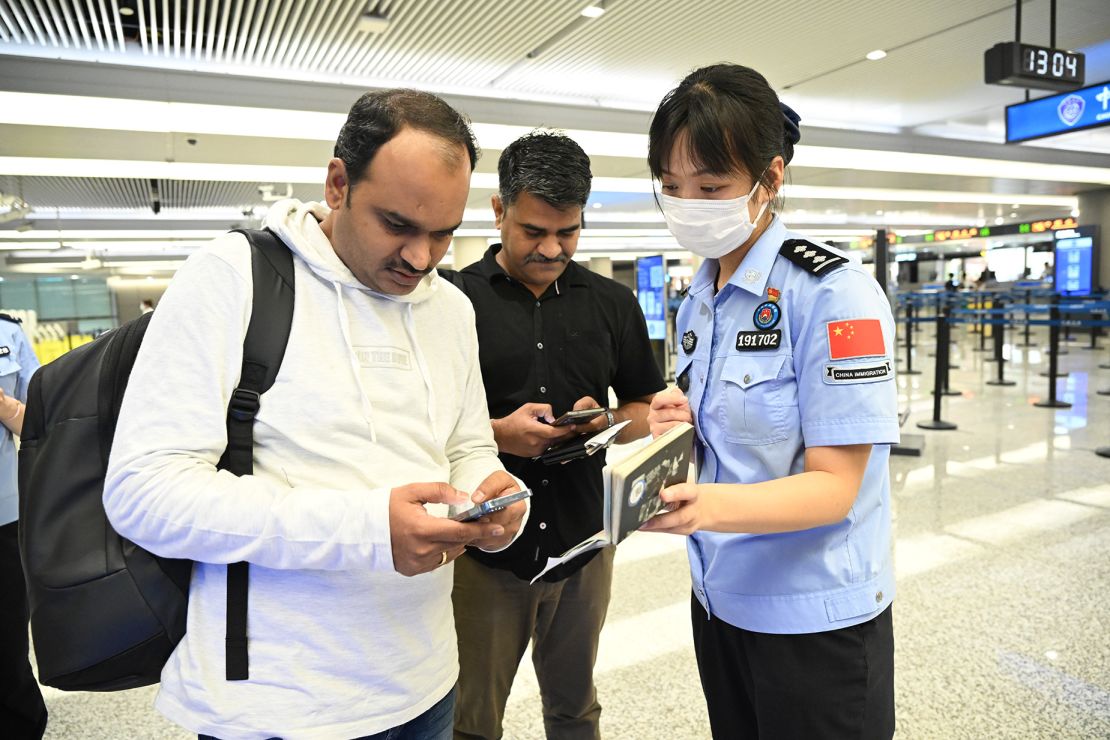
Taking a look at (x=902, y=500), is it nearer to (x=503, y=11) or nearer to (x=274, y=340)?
(x=503, y=11)

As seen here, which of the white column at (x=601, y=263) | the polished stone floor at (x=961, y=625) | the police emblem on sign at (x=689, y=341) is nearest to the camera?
the police emblem on sign at (x=689, y=341)

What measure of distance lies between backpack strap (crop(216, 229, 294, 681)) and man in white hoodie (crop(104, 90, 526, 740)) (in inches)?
0.6

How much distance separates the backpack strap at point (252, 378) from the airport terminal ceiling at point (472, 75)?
15.4 ft

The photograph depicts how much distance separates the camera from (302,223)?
1171 mm

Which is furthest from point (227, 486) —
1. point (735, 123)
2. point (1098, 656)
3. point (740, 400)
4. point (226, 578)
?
point (1098, 656)

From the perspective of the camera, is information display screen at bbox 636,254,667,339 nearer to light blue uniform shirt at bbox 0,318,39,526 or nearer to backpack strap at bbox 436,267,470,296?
light blue uniform shirt at bbox 0,318,39,526

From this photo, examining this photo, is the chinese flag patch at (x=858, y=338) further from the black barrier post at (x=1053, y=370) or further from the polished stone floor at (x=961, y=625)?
the black barrier post at (x=1053, y=370)

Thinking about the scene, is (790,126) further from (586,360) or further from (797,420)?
(586,360)

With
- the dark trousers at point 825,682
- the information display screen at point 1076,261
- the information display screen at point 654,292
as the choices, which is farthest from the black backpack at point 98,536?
the information display screen at point 1076,261

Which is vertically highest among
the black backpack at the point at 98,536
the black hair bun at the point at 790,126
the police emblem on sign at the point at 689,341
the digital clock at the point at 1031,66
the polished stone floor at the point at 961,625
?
the digital clock at the point at 1031,66

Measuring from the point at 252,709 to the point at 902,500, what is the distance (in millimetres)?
4844

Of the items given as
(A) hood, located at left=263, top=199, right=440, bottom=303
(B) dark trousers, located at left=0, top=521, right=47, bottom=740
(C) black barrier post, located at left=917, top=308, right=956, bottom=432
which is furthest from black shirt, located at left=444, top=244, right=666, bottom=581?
(C) black barrier post, located at left=917, top=308, right=956, bottom=432

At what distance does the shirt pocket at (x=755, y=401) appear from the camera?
1.15 metres

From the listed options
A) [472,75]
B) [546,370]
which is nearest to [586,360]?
[546,370]
